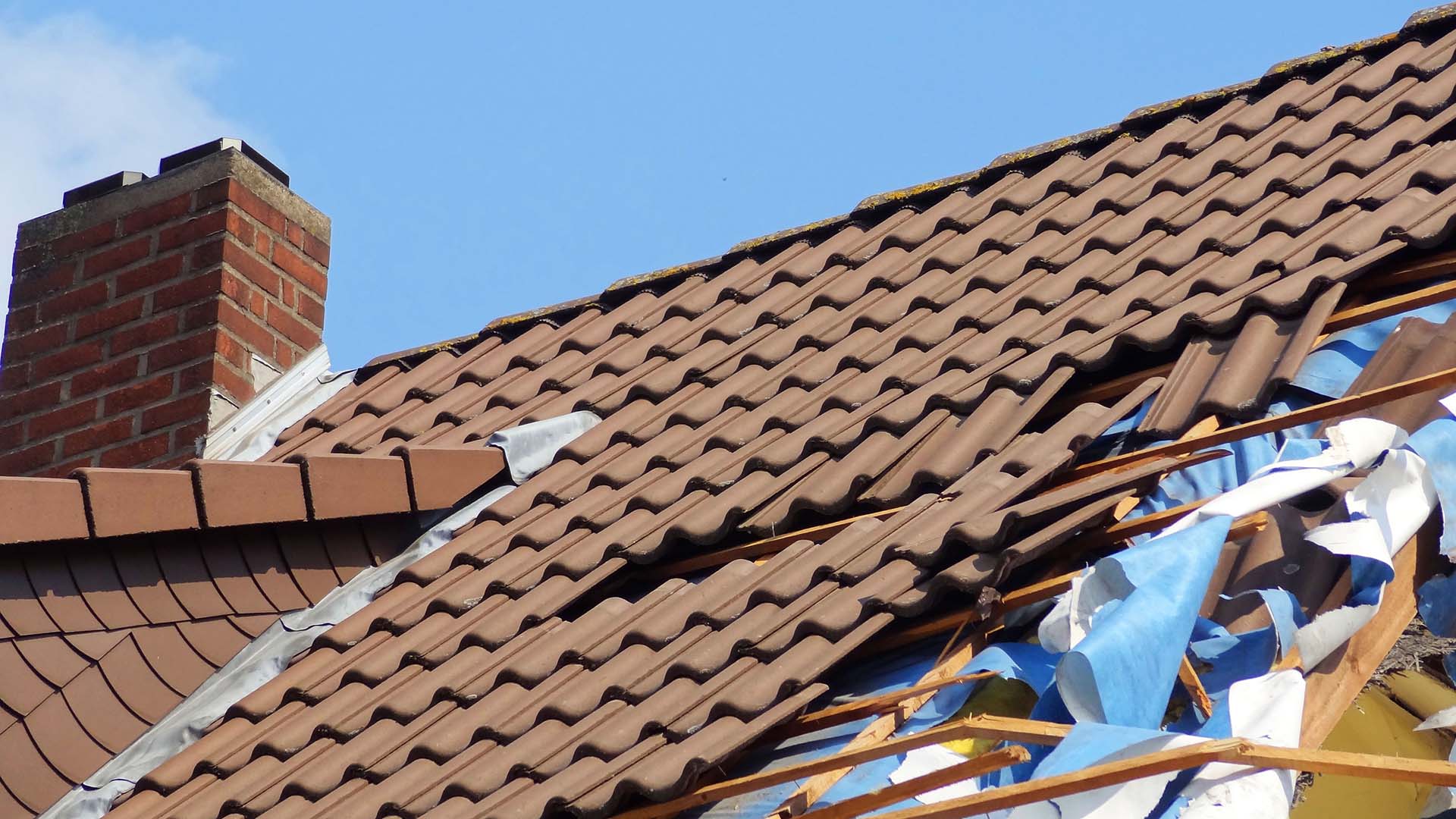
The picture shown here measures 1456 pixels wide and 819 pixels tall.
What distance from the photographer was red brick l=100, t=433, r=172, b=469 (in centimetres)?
675

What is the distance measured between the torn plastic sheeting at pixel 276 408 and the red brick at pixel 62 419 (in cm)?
60

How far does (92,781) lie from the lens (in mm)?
5055

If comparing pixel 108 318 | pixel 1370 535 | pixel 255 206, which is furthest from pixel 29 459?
pixel 1370 535

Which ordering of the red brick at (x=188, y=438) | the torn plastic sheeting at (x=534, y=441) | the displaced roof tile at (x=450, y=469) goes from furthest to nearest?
the red brick at (x=188, y=438) < the torn plastic sheeting at (x=534, y=441) < the displaced roof tile at (x=450, y=469)

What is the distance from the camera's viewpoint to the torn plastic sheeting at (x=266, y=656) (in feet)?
16.5

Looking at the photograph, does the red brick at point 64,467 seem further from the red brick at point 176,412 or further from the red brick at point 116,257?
the red brick at point 116,257

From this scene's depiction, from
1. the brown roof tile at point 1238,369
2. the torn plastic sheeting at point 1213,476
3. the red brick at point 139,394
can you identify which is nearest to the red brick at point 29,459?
the red brick at point 139,394

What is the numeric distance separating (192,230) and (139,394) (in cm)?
74

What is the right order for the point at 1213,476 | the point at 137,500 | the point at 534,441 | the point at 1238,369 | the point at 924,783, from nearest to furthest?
the point at 924,783 < the point at 1213,476 < the point at 1238,369 < the point at 137,500 < the point at 534,441

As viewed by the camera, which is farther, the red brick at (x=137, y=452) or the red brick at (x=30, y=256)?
the red brick at (x=30, y=256)

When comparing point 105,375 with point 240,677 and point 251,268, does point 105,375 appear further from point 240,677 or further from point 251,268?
point 240,677

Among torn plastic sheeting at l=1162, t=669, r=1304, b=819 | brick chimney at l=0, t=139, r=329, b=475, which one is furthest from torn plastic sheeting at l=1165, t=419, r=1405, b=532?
brick chimney at l=0, t=139, r=329, b=475

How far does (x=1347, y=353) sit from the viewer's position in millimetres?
4422

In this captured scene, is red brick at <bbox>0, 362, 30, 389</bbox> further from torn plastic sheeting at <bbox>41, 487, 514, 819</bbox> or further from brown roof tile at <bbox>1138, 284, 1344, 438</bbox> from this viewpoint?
brown roof tile at <bbox>1138, 284, 1344, 438</bbox>
